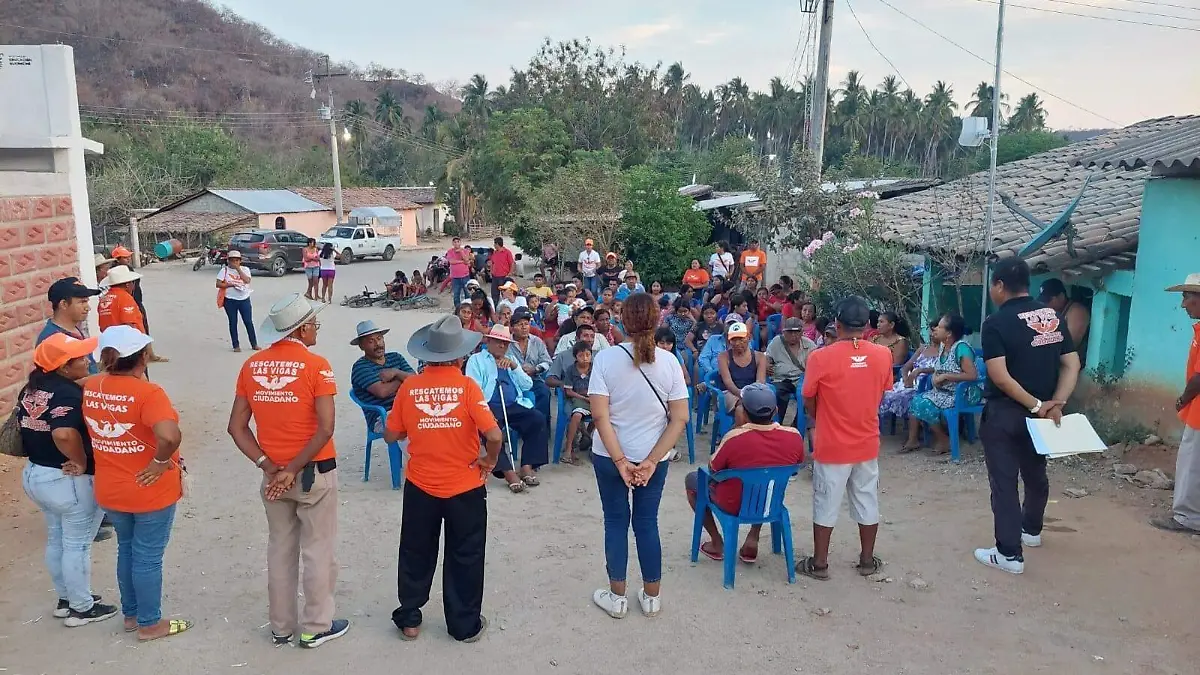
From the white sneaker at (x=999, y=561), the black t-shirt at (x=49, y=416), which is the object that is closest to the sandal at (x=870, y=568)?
the white sneaker at (x=999, y=561)

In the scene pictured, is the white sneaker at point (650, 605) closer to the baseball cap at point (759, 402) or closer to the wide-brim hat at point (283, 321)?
the baseball cap at point (759, 402)

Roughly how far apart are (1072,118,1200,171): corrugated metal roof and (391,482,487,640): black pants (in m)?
5.47

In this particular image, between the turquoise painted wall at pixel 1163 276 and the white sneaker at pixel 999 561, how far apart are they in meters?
2.77

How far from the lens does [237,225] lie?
32.5m

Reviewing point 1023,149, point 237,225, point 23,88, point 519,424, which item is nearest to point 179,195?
point 237,225

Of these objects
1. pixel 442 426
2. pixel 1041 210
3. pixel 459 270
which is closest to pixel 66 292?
pixel 442 426

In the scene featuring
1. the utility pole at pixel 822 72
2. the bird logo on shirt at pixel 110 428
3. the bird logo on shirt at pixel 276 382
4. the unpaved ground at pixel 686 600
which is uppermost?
the utility pole at pixel 822 72

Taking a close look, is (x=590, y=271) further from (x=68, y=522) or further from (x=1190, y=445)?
(x=68, y=522)

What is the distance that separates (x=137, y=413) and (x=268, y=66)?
9991cm

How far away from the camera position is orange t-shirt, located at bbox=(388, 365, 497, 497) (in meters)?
3.92

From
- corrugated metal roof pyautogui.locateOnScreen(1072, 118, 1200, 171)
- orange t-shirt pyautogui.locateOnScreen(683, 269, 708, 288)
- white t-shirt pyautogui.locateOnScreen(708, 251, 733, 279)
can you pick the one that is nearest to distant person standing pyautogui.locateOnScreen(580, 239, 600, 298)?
white t-shirt pyautogui.locateOnScreen(708, 251, 733, 279)

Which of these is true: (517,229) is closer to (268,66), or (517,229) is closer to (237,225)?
(237,225)

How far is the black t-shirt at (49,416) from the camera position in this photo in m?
4.00

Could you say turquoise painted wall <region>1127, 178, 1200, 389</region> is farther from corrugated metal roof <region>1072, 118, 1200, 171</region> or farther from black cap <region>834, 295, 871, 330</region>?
black cap <region>834, 295, 871, 330</region>
